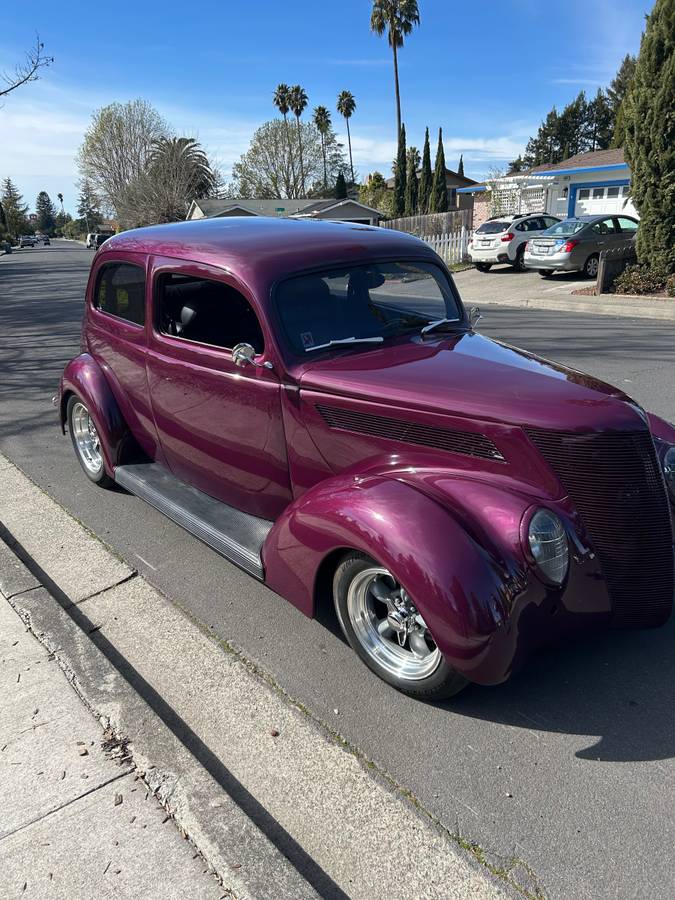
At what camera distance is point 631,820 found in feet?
7.29

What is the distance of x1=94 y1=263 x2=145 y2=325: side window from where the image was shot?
4.40 meters

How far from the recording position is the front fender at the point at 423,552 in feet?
7.87

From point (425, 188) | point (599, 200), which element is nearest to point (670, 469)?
point (599, 200)

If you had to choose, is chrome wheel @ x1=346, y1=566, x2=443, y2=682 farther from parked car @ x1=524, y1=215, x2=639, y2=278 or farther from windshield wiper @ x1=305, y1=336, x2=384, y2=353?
parked car @ x1=524, y1=215, x2=639, y2=278

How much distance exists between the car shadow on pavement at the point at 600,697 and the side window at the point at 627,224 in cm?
1680

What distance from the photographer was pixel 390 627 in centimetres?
288

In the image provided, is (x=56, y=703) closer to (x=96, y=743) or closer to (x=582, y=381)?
(x=96, y=743)

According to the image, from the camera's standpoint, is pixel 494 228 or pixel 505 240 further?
pixel 494 228

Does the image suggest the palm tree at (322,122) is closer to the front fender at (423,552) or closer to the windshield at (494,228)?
the windshield at (494,228)

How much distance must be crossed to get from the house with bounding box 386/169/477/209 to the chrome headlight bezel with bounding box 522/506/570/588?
62.0 meters

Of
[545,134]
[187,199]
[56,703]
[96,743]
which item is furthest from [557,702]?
[545,134]

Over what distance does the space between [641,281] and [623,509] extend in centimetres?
1265

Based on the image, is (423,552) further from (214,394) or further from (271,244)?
(271,244)

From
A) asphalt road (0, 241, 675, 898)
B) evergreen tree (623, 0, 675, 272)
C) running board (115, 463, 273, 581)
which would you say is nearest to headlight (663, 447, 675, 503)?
asphalt road (0, 241, 675, 898)
